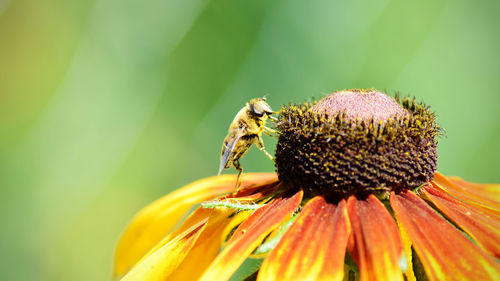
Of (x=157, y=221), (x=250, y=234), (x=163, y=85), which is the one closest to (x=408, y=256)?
(x=250, y=234)

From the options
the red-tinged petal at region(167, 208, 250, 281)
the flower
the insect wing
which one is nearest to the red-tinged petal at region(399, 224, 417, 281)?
the flower

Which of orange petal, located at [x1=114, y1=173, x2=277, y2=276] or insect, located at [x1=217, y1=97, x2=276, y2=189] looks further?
orange petal, located at [x1=114, y1=173, x2=277, y2=276]

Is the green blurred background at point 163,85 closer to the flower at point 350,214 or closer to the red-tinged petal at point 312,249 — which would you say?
the flower at point 350,214

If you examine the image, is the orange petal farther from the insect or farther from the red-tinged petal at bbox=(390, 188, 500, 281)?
the red-tinged petal at bbox=(390, 188, 500, 281)

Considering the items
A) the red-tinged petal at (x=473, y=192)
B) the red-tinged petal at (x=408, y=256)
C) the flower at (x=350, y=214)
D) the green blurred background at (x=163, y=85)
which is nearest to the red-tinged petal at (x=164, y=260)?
the flower at (x=350, y=214)

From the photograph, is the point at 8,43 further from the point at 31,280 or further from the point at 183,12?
the point at 31,280

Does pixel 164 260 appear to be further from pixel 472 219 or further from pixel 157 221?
pixel 472 219

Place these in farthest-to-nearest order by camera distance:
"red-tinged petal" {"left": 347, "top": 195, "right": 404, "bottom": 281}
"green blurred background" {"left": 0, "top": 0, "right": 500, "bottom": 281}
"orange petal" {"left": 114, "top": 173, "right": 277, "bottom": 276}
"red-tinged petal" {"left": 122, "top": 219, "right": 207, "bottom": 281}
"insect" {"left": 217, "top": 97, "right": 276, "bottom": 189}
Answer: "green blurred background" {"left": 0, "top": 0, "right": 500, "bottom": 281} → "orange petal" {"left": 114, "top": 173, "right": 277, "bottom": 276} → "insect" {"left": 217, "top": 97, "right": 276, "bottom": 189} → "red-tinged petal" {"left": 122, "top": 219, "right": 207, "bottom": 281} → "red-tinged petal" {"left": 347, "top": 195, "right": 404, "bottom": 281}
